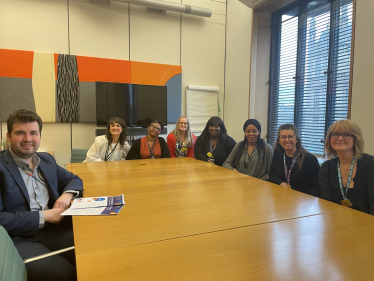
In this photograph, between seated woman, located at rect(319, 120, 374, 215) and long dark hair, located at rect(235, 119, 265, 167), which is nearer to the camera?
seated woman, located at rect(319, 120, 374, 215)

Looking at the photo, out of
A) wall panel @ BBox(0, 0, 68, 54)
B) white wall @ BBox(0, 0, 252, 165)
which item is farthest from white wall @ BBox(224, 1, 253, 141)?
wall panel @ BBox(0, 0, 68, 54)

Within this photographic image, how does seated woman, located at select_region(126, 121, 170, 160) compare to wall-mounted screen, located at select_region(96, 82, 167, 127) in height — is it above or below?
below

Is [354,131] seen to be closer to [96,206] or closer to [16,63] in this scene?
[96,206]

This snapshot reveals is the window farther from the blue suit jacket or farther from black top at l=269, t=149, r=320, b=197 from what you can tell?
the blue suit jacket

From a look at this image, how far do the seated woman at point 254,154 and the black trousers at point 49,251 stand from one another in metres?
2.02

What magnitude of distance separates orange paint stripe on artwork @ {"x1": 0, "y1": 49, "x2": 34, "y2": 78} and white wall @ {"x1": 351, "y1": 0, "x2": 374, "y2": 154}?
4.68 metres

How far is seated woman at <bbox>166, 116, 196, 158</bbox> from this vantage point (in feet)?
13.2

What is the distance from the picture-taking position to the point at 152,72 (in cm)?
511

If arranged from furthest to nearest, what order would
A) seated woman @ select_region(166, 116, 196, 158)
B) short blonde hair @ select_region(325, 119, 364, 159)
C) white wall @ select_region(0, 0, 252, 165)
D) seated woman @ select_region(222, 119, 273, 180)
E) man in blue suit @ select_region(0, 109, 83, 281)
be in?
white wall @ select_region(0, 0, 252, 165), seated woman @ select_region(166, 116, 196, 158), seated woman @ select_region(222, 119, 273, 180), short blonde hair @ select_region(325, 119, 364, 159), man in blue suit @ select_region(0, 109, 83, 281)

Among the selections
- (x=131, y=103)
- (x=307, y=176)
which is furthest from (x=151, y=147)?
(x=307, y=176)

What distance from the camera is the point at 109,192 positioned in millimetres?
1890

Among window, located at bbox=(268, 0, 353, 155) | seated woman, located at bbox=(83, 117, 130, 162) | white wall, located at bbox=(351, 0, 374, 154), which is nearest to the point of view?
white wall, located at bbox=(351, 0, 374, 154)

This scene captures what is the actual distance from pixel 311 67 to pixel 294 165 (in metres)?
2.22

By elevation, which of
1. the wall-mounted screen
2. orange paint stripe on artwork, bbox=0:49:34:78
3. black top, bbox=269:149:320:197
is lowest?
black top, bbox=269:149:320:197
